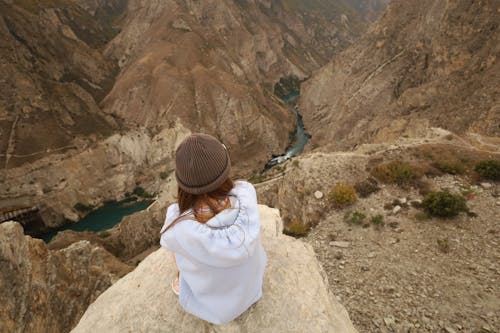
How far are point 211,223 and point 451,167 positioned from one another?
624 inches

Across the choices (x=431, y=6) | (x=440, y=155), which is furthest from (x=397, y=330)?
(x=431, y=6)

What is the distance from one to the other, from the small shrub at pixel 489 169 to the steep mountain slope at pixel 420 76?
582 inches

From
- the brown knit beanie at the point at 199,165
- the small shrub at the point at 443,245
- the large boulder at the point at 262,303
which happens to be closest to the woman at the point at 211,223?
the brown knit beanie at the point at 199,165

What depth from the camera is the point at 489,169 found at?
44.8 ft

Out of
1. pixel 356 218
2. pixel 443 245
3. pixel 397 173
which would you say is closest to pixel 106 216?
pixel 356 218

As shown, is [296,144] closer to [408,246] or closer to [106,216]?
[106,216]

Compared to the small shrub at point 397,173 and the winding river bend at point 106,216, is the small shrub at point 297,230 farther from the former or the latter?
the winding river bend at point 106,216

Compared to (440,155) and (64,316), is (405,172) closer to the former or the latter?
(440,155)

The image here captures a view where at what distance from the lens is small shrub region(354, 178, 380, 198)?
14.7m

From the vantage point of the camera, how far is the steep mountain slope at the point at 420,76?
97.8 ft

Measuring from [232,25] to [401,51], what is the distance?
5572 centimetres

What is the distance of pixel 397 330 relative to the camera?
25.3 feet

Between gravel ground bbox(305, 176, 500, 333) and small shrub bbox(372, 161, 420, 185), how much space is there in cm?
94

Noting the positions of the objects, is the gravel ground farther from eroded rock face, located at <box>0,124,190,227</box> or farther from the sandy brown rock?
eroded rock face, located at <box>0,124,190,227</box>
